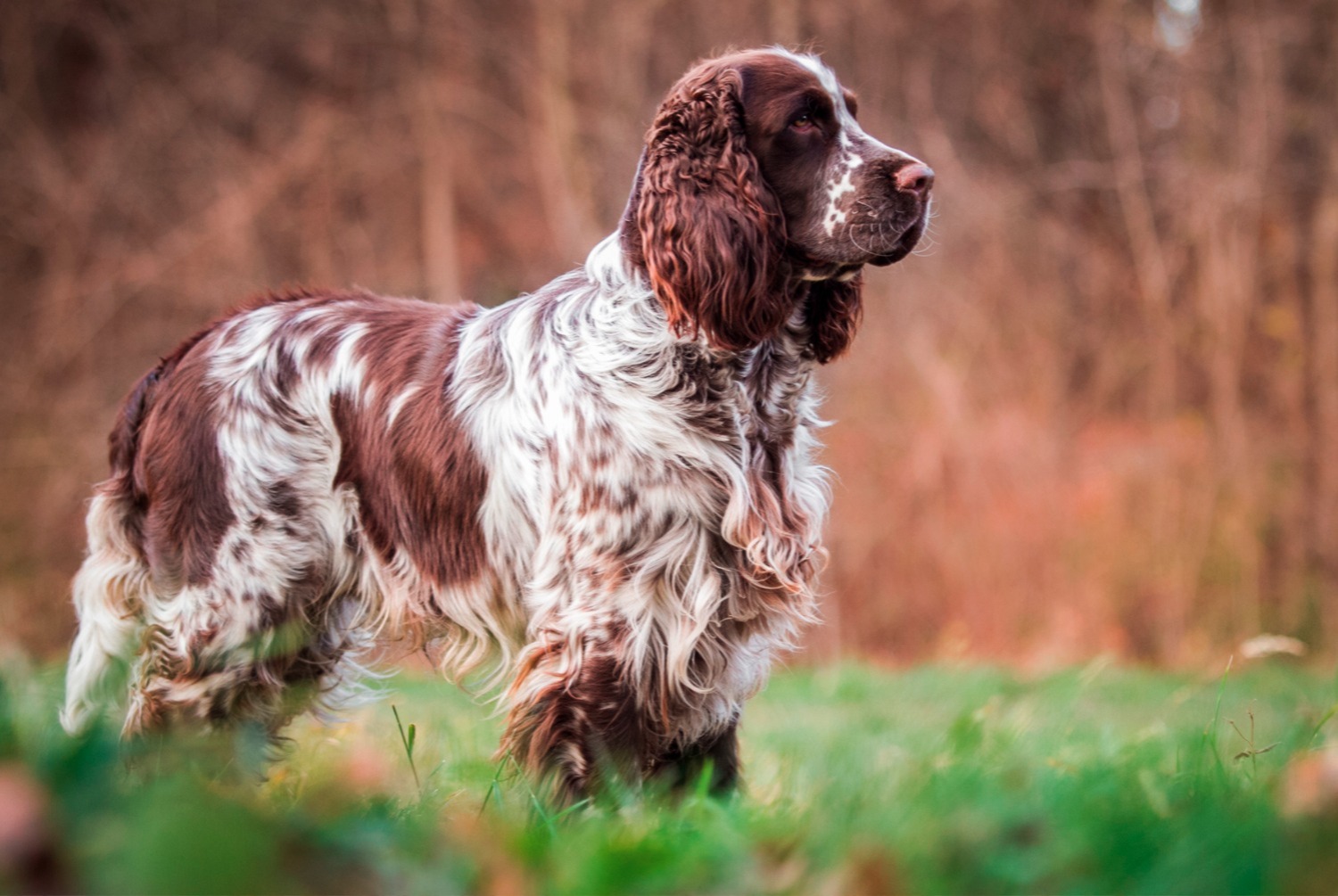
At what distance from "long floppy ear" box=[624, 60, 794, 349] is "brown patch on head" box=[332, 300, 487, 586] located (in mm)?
654

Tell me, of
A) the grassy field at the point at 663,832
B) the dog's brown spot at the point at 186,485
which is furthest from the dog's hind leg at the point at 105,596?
the grassy field at the point at 663,832

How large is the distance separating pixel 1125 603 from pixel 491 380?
7.47 meters

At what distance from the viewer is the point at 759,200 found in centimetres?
291

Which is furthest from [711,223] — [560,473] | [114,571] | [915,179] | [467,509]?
[114,571]

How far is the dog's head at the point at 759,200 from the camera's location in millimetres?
2820

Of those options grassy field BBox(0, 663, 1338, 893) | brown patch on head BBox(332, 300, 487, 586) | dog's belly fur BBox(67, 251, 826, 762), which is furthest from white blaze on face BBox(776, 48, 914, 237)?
grassy field BBox(0, 663, 1338, 893)

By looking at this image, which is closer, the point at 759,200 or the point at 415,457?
the point at 759,200

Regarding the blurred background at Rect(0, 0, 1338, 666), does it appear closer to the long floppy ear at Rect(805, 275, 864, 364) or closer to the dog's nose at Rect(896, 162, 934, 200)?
the long floppy ear at Rect(805, 275, 864, 364)

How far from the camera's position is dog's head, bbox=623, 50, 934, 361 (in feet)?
9.25

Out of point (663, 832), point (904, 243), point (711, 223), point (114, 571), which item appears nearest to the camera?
point (663, 832)

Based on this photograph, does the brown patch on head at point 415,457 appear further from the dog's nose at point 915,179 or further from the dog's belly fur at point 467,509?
the dog's nose at point 915,179

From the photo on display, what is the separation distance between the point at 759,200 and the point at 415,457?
110 cm

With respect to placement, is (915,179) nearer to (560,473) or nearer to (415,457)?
(560,473)

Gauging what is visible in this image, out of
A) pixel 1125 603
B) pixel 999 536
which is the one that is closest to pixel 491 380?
pixel 999 536
